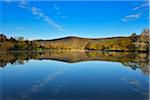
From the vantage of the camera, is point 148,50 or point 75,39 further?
point 75,39

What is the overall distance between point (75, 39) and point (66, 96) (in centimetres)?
12250

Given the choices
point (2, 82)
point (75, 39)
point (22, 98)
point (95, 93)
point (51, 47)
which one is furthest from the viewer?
→ point (75, 39)

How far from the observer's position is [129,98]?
6.06 meters

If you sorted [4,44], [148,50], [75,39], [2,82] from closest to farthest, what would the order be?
[2,82] < [148,50] < [4,44] < [75,39]

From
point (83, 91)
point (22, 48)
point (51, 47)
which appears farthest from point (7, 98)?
point (51, 47)

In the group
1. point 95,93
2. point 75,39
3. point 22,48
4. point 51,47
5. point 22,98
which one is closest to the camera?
point 22,98

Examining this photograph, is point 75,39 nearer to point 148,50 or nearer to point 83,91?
point 148,50

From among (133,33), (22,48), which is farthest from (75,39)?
(133,33)

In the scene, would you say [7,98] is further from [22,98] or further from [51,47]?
[51,47]

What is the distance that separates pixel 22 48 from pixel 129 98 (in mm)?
52559

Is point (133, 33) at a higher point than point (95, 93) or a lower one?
higher

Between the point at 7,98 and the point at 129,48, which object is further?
the point at 129,48

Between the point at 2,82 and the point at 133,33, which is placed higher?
the point at 133,33

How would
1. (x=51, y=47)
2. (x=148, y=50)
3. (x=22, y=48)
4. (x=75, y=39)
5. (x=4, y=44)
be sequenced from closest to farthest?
(x=148, y=50)
(x=4, y=44)
(x=22, y=48)
(x=51, y=47)
(x=75, y=39)
